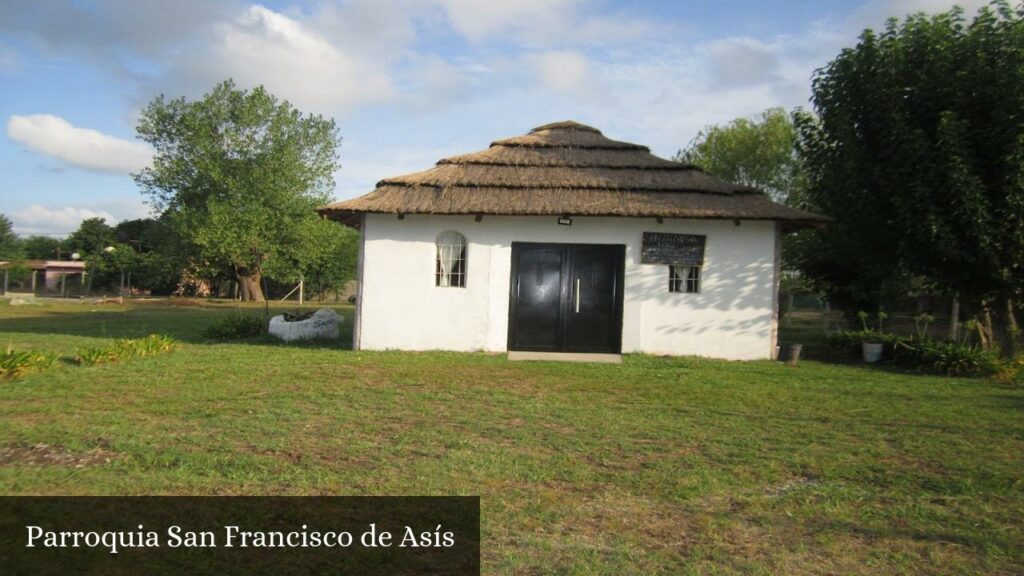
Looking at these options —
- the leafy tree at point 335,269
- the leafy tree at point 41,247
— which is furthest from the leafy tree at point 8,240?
the leafy tree at point 335,269

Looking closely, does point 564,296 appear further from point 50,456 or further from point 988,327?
point 50,456

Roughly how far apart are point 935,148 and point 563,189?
6056 millimetres

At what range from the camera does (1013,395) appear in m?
8.73

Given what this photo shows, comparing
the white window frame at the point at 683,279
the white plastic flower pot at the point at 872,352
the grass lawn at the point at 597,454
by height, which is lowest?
the grass lawn at the point at 597,454

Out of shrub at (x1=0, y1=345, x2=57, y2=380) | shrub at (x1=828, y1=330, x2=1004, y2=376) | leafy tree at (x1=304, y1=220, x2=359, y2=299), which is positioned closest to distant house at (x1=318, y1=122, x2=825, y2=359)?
shrub at (x1=828, y1=330, x2=1004, y2=376)

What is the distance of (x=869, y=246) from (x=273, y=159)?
24733mm

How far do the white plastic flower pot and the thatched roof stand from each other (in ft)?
8.82

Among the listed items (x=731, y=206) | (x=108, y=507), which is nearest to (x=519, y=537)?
(x=108, y=507)

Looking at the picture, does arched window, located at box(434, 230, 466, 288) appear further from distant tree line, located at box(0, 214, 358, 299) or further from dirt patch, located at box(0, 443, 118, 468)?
distant tree line, located at box(0, 214, 358, 299)

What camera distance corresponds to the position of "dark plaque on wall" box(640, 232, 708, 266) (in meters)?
11.9

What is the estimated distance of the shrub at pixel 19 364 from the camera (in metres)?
8.45

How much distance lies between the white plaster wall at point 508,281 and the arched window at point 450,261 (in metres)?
0.14

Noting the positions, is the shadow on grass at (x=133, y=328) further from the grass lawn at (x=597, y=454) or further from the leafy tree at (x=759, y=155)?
the leafy tree at (x=759, y=155)

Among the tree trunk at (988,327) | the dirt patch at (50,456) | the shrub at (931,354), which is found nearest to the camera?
the dirt patch at (50,456)
